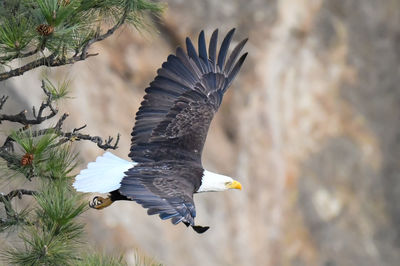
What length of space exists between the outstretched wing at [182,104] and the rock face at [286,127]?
2822 millimetres

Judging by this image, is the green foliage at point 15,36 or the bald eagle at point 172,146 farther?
the bald eagle at point 172,146

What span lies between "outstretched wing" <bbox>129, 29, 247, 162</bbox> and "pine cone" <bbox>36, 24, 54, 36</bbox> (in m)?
1.29

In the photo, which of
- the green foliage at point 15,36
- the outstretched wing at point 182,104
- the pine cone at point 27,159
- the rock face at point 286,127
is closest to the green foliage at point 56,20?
the green foliage at point 15,36

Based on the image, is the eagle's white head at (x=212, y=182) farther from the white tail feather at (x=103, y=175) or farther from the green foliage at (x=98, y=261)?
the green foliage at (x=98, y=261)

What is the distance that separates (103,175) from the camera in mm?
3887

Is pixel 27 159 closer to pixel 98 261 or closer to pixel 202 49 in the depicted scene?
pixel 98 261

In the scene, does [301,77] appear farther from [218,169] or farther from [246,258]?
[246,258]

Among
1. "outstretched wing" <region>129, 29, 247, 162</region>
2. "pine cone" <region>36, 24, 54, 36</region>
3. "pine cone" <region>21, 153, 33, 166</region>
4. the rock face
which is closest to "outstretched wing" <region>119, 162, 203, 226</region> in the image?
"outstretched wing" <region>129, 29, 247, 162</region>

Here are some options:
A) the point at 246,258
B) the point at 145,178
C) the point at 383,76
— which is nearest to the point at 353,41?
the point at 383,76

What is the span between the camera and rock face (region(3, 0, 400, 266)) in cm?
787

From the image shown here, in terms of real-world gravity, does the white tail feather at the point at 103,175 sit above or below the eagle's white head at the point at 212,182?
below

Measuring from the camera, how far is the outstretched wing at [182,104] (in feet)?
14.2

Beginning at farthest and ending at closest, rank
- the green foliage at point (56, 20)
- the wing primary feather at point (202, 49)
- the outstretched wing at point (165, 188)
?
1. the wing primary feather at point (202, 49)
2. the outstretched wing at point (165, 188)
3. the green foliage at point (56, 20)

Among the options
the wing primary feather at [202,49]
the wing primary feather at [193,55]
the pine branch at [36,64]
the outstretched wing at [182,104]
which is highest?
the wing primary feather at [202,49]
